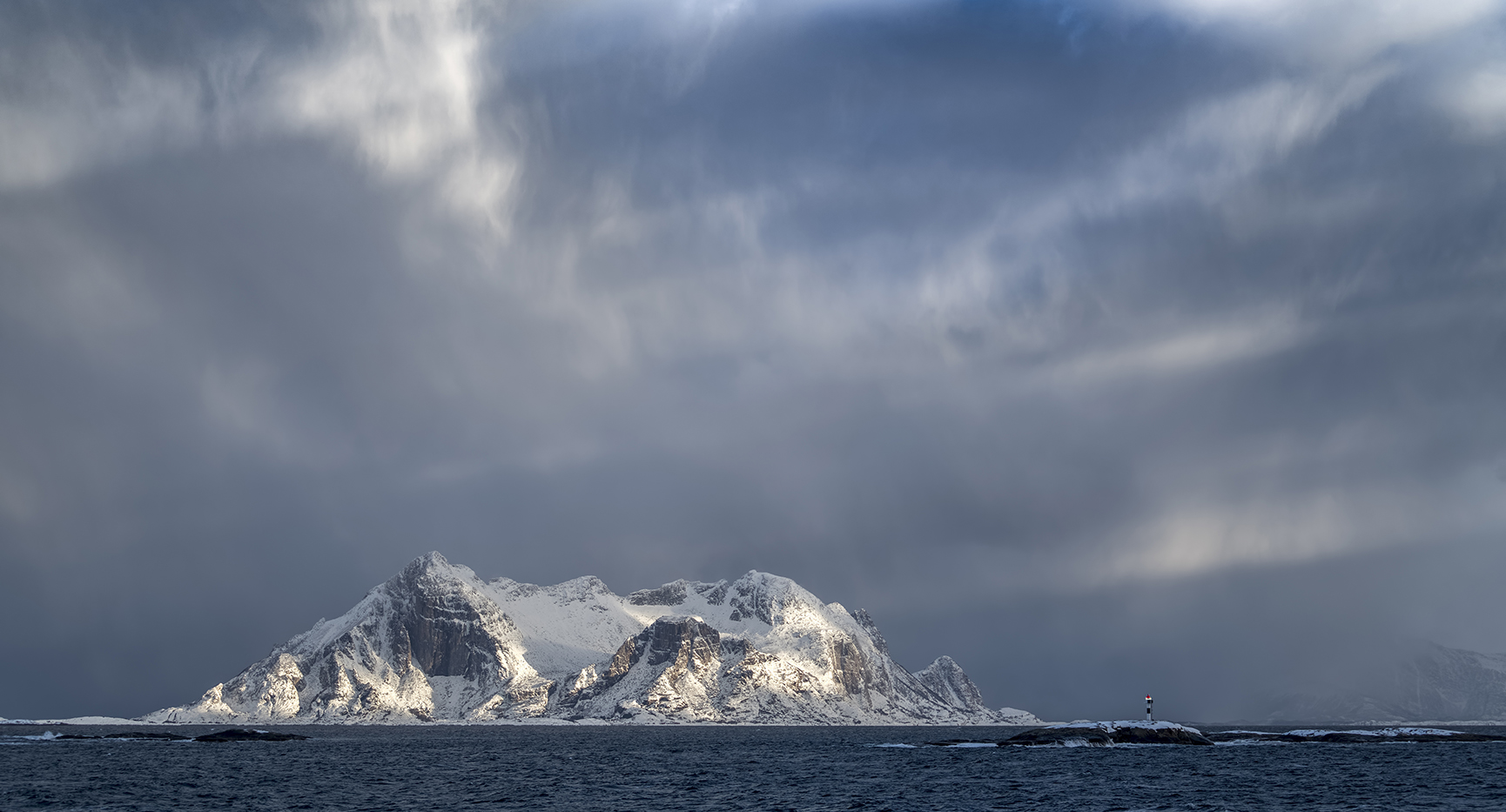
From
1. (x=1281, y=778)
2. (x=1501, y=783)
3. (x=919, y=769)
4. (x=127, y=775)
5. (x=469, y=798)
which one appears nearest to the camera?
(x=469, y=798)

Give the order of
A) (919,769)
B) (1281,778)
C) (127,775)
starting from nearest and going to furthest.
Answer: (1281,778)
(127,775)
(919,769)

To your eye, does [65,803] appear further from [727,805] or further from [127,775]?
[727,805]

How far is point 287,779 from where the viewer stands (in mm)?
148500

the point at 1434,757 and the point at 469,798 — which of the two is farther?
the point at 1434,757

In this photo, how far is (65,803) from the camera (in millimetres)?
111625

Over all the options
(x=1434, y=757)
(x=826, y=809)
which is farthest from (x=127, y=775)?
(x=1434, y=757)

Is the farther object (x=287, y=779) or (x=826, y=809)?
(x=287, y=779)

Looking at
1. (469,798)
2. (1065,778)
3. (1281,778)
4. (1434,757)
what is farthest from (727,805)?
(1434,757)

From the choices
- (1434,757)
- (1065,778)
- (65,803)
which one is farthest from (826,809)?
(1434,757)

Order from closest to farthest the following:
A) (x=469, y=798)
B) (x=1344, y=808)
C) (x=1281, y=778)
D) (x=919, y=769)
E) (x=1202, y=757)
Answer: (x=1344, y=808)
(x=469, y=798)
(x=1281, y=778)
(x=919, y=769)
(x=1202, y=757)

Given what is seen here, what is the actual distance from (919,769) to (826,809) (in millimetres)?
66362

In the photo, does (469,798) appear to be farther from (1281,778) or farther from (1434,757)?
(1434,757)

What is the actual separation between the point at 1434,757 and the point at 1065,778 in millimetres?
92438

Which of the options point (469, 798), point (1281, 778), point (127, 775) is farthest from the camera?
point (127, 775)
